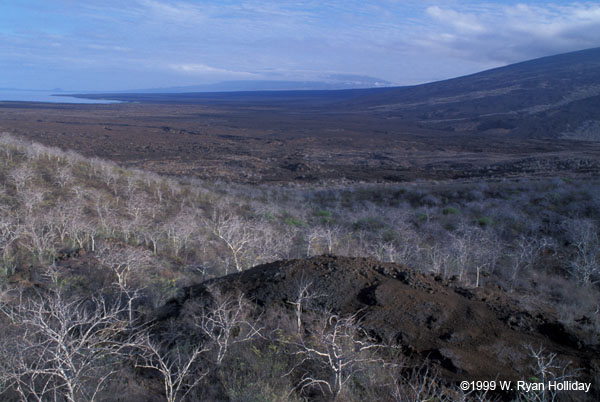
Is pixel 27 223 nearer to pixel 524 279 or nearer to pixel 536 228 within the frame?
pixel 524 279

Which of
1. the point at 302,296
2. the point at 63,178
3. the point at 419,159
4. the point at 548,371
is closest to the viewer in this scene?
the point at 548,371

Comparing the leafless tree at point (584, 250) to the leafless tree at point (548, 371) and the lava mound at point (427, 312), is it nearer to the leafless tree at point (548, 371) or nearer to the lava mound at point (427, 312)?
Result: the lava mound at point (427, 312)

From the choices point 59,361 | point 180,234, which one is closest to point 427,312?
point 59,361

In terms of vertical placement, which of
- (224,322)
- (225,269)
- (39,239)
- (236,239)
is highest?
(224,322)

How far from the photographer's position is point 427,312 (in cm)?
503

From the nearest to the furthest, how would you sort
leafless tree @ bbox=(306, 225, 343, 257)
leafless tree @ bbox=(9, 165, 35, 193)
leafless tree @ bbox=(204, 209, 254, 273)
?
leafless tree @ bbox=(204, 209, 254, 273) < leafless tree @ bbox=(306, 225, 343, 257) < leafless tree @ bbox=(9, 165, 35, 193)

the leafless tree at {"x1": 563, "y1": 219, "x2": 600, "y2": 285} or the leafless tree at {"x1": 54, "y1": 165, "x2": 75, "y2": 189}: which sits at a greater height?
the leafless tree at {"x1": 54, "y1": 165, "x2": 75, "y2": 189}

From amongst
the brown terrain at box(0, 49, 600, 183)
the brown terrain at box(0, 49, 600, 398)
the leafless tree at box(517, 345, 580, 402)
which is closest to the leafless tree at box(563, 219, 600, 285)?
the brown terrain at box(0, 49, 600, 398)

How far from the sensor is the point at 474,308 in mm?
5184

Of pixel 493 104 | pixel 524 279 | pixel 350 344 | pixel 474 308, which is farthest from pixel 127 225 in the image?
pixel 493 104

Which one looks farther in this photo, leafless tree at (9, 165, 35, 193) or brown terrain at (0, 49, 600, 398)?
leafless tree at (9, 165, 35, 193)

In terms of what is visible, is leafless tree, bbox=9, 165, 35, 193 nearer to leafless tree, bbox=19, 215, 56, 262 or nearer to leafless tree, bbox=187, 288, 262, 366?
leafless tree, bbox=19, 215, 56, 262

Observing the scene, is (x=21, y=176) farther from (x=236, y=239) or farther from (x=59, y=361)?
(x=59, y=361)

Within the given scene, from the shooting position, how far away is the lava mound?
430 cm
